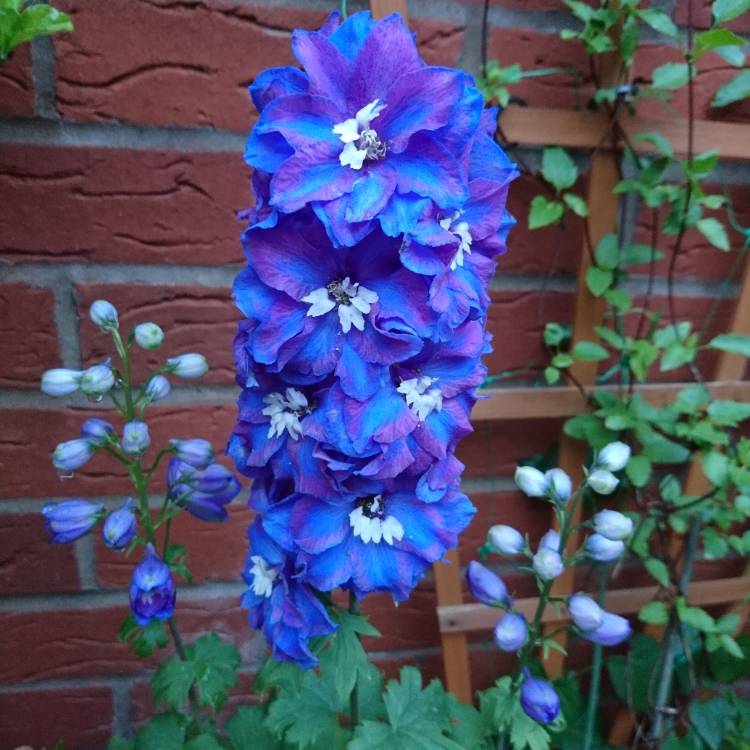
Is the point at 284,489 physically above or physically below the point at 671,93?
below

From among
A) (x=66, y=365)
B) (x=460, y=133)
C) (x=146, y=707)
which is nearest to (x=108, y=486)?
(x=66, y=365)

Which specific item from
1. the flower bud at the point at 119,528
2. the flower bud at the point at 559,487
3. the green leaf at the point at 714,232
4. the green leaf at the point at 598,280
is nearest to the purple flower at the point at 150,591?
the flower bud at the point at 119,528

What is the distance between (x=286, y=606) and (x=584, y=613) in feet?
0.87

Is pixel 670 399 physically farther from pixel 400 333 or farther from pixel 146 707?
pixel 146 707

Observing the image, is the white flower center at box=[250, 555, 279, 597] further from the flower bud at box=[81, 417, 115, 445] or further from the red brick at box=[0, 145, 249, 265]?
the red brick at box=[0, 145, 249, 265]

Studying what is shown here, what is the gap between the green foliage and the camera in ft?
1.98

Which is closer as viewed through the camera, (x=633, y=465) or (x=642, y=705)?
(x=633, y=465)

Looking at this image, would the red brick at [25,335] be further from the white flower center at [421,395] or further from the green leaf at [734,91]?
the green leaf at [734,91]

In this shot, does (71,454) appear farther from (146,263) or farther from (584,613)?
(584,613)

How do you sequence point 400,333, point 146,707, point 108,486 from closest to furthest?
point 400,333, point 108,486, point 146,707

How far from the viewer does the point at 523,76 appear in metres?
0.80

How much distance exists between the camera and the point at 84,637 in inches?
38.7

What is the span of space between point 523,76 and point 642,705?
948 millimetres

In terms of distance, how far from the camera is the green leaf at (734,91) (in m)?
0.82
